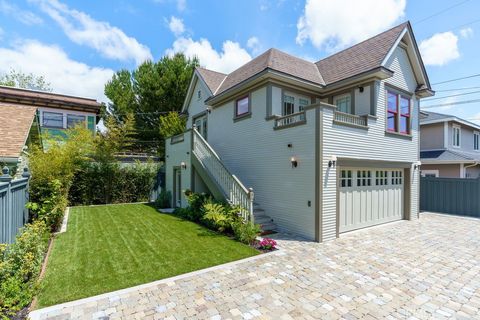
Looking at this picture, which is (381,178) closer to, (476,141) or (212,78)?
(212,78)

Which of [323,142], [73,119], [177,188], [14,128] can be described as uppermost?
[73,119]

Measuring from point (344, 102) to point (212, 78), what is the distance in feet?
26.5

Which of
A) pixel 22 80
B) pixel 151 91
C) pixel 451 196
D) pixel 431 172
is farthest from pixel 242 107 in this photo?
pixel 22 80

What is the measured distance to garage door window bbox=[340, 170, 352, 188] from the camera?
338 inches

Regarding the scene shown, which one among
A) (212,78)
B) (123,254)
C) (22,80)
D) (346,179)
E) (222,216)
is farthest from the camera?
(22,80)

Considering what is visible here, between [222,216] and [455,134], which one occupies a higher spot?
[455,134]

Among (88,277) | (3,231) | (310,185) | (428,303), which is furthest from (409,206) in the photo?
(3,231)

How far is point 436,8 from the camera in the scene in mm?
11094

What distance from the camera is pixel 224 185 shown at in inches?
383

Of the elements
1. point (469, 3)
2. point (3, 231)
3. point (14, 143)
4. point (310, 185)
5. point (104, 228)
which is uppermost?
point (469, 3)

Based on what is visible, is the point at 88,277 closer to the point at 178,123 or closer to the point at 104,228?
the point at 104,228

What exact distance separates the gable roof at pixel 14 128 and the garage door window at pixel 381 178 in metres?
12.6

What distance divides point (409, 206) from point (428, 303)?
8.24 metres

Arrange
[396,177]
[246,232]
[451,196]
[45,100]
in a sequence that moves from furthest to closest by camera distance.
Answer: [45,100] → [451,196] → [396,177] → [246,232]
